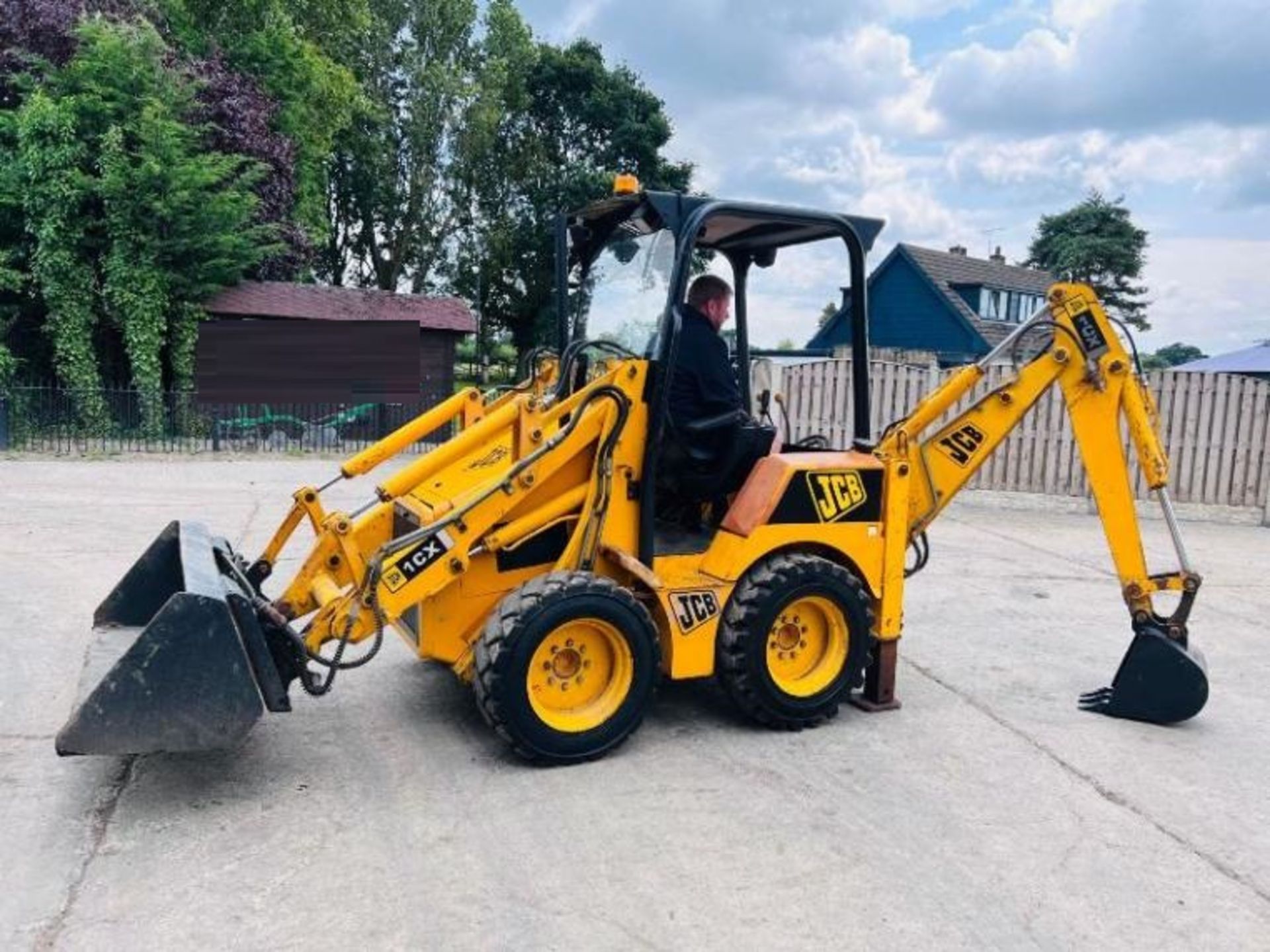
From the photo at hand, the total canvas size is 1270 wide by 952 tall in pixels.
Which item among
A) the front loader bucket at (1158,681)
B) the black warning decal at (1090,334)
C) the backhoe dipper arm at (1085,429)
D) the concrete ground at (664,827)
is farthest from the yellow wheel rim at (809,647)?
the black warning decal at (1090,334)

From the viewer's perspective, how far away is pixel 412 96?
31969 mm

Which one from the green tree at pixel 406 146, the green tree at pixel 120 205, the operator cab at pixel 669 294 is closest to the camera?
the operator cab at pixel 669 294

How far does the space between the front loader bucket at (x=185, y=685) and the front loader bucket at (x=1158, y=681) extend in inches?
159

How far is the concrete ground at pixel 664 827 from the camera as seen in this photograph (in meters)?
3.24

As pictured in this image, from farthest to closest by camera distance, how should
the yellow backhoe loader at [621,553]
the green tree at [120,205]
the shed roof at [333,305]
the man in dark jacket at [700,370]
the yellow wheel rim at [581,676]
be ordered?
the shed roof at [333,305] → the green tree at [120,205] → the man in dark jacket at [700,370] → the yellow wheel rim at [581,676] → the yellow backhoe loader at [621,553]

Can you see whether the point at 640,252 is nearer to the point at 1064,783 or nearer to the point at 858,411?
the point at 858,411

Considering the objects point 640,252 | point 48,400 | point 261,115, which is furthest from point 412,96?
point 640,252

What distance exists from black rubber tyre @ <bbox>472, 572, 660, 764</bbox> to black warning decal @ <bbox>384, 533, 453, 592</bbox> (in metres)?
0.35

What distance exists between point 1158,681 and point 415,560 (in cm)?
367

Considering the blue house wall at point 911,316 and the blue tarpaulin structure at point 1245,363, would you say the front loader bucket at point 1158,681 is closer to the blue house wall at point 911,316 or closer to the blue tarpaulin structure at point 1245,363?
the blue tarpaulin structure at point 1245,363

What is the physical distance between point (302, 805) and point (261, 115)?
69.5 feet

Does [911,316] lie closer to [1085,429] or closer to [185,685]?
[1085,429]

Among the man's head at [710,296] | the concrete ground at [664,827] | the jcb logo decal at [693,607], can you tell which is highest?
the man's head at [710,296]

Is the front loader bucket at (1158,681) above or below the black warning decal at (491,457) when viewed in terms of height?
below
